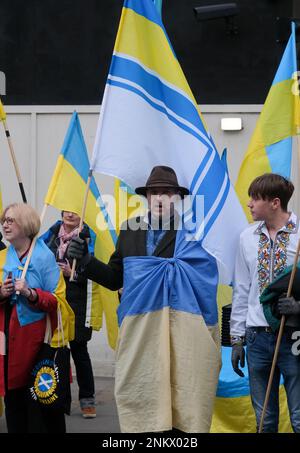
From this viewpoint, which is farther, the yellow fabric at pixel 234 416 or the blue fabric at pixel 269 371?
the yellow fabric at pixel 234 416

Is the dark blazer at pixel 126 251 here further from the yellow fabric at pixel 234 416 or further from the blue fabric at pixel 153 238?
the yellow fabric at pixel 234 416

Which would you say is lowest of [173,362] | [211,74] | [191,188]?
[173,362]

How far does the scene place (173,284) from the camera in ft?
19.2

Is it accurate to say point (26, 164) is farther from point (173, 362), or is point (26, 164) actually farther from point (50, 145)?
point (173, 362)

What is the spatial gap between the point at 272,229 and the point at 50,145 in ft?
15.4

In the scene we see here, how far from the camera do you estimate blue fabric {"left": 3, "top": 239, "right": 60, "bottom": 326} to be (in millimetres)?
6102

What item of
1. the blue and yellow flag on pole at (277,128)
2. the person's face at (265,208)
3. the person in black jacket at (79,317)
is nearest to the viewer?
the person's face at (265,208)

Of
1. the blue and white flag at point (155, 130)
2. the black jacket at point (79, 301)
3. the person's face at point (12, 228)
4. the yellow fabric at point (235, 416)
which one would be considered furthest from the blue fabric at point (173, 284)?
the black jacket at point (79, 301)

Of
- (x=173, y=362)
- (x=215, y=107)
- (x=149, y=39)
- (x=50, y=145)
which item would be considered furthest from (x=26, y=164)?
(x=173, y=362)

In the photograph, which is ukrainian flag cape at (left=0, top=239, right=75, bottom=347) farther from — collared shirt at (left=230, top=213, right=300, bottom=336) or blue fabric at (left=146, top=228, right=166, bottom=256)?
collared shirt at (left=230, top=213, right=300, bottom=336)

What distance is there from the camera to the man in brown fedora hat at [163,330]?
5746 mm

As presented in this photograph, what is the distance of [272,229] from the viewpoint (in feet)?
18.7

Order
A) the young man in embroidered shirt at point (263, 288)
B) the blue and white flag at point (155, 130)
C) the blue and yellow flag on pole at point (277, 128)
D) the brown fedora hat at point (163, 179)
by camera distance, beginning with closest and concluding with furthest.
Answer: the young man in embroidered shirt at point (263, 288) → the brown fedora hat at point (163, 179) → the blue and white flag at point (155, 130) → the blue and yellow flag on pole at point (277, 128)

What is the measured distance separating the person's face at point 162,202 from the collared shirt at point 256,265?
1.57ft
